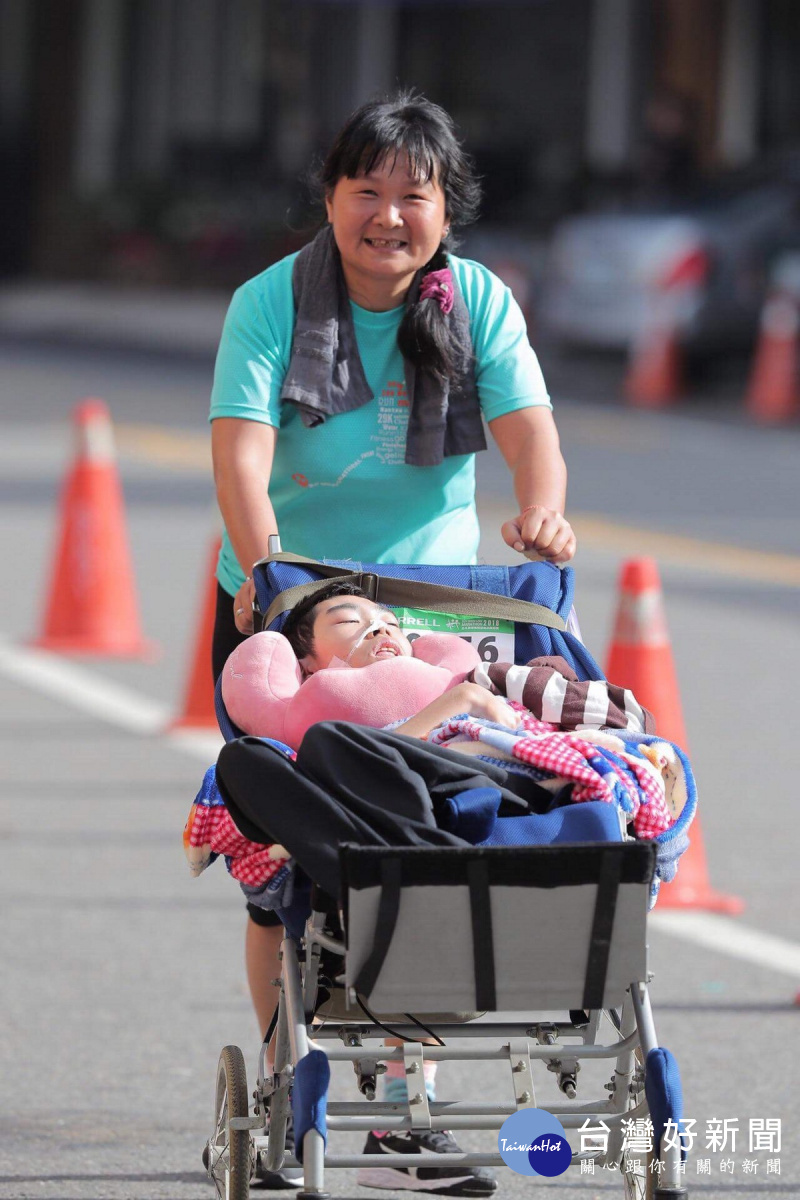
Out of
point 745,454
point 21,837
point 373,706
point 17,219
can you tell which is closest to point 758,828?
point 21,837

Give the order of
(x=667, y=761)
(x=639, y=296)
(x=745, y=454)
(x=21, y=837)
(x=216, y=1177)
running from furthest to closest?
(x=639, y=296) < (x=745, y=454) < (x=21, y=837) < (x=216, y=1177) < (x=667, y=761)

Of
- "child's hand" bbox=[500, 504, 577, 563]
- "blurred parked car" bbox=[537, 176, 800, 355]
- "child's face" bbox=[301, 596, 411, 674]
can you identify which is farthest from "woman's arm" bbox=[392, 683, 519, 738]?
"blurred parked car" bbox=[537, 176, 800, 355]

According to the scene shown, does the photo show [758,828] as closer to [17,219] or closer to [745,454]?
[745,454]

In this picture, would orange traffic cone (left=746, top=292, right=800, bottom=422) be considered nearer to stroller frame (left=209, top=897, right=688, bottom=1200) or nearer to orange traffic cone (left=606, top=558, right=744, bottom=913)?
orange traffic cone (left=606, top=558, right=744, bottom=913)

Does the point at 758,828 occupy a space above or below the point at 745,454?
below

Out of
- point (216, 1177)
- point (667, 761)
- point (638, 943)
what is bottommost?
point (216, 1177)

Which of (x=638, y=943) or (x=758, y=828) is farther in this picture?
(x=758, y=828)

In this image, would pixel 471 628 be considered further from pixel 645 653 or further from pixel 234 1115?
pixel 645 653

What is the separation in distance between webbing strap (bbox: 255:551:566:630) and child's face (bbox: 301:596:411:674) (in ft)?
0.35

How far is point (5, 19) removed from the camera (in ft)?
105

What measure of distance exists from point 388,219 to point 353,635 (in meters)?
0.82

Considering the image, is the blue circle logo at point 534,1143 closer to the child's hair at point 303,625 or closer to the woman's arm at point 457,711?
the woman's arm at point 457,711

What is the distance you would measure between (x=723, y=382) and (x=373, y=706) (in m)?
16.1

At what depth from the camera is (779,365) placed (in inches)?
686
